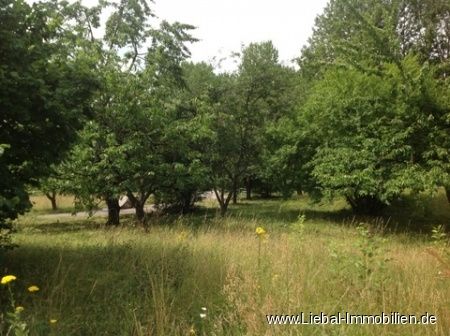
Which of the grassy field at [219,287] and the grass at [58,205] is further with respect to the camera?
the grass at [58,205]

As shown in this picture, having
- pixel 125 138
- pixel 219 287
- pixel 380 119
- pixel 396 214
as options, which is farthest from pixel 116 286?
pixel 396 214

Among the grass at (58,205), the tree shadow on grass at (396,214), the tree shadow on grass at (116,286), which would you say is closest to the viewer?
the tree shadow on grass at (116,286)

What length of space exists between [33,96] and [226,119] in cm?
1630

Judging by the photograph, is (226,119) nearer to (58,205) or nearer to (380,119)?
(380,119)

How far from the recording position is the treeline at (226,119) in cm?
629

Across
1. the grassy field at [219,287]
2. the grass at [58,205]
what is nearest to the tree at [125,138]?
the grassy field at [219,287]

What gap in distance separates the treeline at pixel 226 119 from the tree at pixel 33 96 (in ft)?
0.08

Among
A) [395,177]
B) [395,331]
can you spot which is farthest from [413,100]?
[395,331]

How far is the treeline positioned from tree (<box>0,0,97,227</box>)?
25 millimetres

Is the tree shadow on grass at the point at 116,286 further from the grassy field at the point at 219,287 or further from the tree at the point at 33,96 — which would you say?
the tree at the point at 33,96

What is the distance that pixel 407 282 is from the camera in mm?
4457

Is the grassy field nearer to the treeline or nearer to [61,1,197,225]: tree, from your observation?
the treeline

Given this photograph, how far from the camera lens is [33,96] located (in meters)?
5.37

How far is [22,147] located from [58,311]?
2.53m
